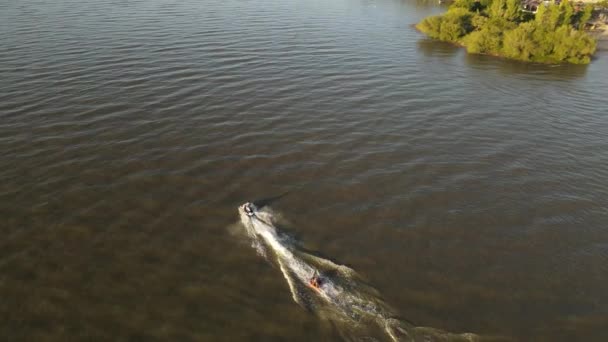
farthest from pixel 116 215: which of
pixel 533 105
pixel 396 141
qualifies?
pixel 533 105

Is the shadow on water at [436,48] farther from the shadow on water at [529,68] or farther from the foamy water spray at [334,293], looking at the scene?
the foamy water spray at [334,293]

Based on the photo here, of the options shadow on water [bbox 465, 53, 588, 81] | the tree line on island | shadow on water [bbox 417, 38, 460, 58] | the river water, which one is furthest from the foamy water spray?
the tree line on island

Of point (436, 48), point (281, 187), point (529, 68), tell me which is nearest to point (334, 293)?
point (281, 187)

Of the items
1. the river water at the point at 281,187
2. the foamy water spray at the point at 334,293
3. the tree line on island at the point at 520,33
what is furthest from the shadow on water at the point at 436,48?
the foamy water spray at the point at 334,293

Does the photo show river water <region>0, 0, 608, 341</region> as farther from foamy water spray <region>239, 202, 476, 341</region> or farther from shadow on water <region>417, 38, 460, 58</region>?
shadow on water <region>417, 38, 460, 58</region>

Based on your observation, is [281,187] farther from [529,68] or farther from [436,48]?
[436,48]

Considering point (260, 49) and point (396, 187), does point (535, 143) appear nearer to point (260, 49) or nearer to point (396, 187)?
point (396, 187)
